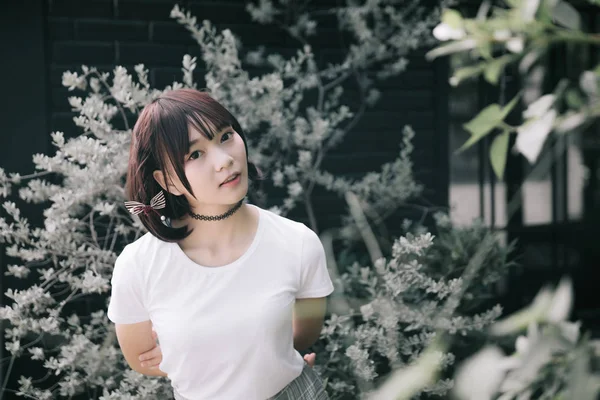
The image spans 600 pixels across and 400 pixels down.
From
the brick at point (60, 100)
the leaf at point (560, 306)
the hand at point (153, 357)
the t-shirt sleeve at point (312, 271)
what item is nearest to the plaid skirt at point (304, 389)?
the t-shirt sleeve at point (312, 271)

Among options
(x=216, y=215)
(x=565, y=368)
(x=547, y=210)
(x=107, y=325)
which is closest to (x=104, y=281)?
(x=107, y=325)

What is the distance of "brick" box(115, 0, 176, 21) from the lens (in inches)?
147

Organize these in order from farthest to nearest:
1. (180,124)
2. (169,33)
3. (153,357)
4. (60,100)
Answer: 1. (169,33)
2. (60,100)
3. (153,357)
4. (180,124)

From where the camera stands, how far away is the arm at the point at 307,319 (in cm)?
216

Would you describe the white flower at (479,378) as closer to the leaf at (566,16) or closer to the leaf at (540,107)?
the leaf at (540,107)

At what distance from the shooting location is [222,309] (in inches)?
75.2

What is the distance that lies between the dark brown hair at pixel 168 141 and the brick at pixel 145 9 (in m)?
1.93

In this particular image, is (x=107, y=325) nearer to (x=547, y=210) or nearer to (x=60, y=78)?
(x=60, y=78)

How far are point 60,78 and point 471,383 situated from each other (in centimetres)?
318

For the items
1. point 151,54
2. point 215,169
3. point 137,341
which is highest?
point 151,54

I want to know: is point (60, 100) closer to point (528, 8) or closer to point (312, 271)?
point (312, 271)

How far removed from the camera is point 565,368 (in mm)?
917

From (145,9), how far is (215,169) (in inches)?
84.9

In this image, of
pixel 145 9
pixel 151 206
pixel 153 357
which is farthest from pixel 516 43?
pixel 145 9
